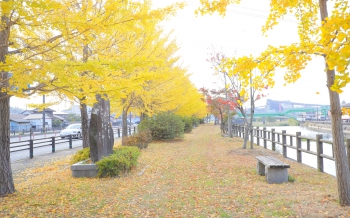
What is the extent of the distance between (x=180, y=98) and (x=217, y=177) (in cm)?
1005

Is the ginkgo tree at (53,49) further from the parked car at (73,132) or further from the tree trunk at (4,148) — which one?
the parked car at (73,132)

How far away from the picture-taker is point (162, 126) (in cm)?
1850

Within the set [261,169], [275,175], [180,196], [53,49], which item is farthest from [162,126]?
[53,49]

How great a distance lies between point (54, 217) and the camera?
441 cm

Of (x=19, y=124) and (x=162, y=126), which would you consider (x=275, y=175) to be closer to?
(x=162, y=126)

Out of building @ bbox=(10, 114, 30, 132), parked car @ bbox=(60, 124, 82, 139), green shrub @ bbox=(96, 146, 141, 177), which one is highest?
building @ bbox=(10, 114, 30, 132)

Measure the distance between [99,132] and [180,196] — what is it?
364 centimetres

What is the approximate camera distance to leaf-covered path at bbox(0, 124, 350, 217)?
448 centimetres

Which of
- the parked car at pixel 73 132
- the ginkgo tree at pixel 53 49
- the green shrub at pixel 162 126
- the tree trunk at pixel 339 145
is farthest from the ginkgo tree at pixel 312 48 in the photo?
the parked car at pixel 73 132

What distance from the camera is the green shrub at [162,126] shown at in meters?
18.5

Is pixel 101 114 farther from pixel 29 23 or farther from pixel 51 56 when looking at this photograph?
pixel 29 23

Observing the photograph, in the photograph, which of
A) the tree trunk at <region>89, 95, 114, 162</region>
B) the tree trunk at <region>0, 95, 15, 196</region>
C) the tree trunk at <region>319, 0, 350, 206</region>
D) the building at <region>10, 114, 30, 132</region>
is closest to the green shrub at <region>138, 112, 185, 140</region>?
the tree trunk at <region>89, 95, 114, 162</region>

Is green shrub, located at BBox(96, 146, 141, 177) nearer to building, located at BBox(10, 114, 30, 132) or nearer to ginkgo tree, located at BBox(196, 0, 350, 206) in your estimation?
ginkgo tree, located at BBox(196, 0, 350, 206)

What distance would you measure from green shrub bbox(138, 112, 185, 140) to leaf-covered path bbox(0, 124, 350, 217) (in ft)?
33.8
